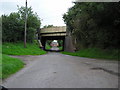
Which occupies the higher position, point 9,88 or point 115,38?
point 115,38

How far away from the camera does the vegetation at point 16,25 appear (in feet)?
93.8

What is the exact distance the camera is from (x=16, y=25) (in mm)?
31641

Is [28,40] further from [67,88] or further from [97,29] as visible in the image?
[67,88]

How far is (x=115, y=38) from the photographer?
16516 millimetres

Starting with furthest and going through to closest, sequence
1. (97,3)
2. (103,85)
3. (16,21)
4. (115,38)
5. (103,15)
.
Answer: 1. (16,21)
2. (115,38)
3. (103,15)
4. (97,3)
5. (103,85)

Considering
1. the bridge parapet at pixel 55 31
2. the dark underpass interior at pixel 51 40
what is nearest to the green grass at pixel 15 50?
the bridge parapet at pixel 55 31

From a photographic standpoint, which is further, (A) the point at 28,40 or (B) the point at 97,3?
(A) the point at 28,40

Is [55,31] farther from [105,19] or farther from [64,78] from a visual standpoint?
[64,78]

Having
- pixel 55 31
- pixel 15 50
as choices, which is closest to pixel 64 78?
pixel 15 50

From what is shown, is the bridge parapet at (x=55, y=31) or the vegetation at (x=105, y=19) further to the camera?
the bridge parapet at (x=55, y=31)

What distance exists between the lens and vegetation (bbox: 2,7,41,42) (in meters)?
28.6

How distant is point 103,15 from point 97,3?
2041 millimetres

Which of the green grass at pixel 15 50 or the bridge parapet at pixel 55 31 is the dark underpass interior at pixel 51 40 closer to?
the bridge parapet at pixel 55 31

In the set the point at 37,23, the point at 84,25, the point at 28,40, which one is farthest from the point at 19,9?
the point at 84,25
